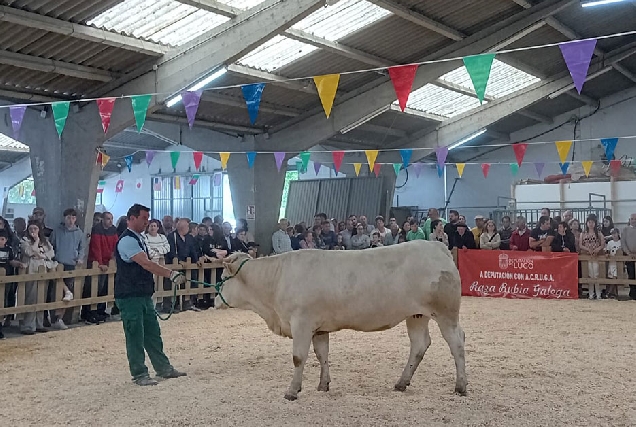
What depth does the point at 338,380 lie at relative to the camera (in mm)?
6207

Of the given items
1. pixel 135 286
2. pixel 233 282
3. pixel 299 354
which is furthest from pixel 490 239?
pixel 135 286

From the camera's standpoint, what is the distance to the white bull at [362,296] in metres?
5.66

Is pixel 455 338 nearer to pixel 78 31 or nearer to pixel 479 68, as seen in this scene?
pixel 479 68

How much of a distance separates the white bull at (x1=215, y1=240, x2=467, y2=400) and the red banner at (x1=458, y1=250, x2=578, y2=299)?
8052 mm

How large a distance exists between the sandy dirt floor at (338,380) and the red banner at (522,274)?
337cm

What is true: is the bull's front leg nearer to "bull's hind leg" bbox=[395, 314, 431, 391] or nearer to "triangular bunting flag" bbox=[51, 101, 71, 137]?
"bull's hind leg" bbox=[395, 314, 431, 391]

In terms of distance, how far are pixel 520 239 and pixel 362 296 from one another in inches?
359

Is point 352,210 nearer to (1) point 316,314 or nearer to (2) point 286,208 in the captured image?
(2) point 286,208

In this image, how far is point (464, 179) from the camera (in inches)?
1037

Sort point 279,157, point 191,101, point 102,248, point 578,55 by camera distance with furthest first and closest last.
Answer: point 279,157 → point 191,101 → point 102,248 → point 578,55

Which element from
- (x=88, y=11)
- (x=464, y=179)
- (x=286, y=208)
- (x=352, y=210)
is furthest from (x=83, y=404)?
(x=464, y=179)

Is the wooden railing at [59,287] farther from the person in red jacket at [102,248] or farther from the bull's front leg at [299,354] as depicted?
the bull's front leg at [299,354]

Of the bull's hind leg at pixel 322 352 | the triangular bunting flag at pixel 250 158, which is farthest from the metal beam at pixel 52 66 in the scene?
the bull's hind leg at pixel 322 352

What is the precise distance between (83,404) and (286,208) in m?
20.5
